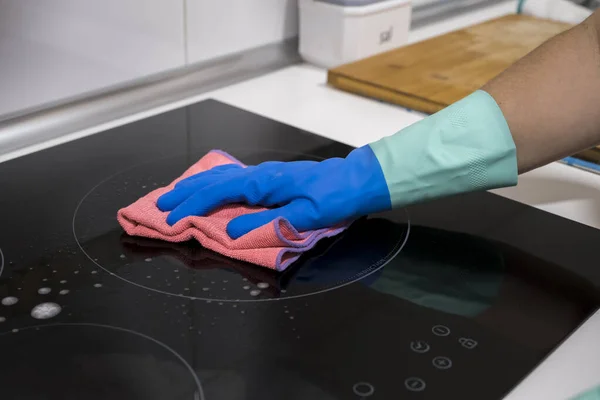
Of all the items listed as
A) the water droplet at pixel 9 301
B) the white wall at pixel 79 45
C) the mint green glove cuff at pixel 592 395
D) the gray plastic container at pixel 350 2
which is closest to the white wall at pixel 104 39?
the white wall at pixel 79 45

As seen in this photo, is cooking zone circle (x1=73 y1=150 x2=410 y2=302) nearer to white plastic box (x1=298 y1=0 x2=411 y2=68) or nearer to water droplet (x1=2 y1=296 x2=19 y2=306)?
water droplet (x1=2 y1=296 x2=19 y2=306)

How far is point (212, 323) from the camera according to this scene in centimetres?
66

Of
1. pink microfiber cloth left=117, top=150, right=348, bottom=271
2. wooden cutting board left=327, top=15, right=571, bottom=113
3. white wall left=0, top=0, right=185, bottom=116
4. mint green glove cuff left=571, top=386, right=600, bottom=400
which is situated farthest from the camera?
wooden cutting board left=327, top=15, right=571, bottom=113

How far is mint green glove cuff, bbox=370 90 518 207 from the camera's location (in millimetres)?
800

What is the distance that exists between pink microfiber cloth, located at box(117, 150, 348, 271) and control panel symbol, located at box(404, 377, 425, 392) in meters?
0.20

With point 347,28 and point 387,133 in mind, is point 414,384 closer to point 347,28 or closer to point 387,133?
point 387,133

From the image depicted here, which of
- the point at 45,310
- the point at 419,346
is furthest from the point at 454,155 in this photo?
the point at 45,310

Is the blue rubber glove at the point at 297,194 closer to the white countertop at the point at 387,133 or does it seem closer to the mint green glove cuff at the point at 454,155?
the mint green glove cuff at the point at 454,155

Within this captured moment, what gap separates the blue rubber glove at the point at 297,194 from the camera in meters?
0.79

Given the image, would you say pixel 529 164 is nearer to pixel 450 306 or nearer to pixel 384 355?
pixel 450 306

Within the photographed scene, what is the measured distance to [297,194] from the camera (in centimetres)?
80

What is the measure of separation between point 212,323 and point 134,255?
0.15 m

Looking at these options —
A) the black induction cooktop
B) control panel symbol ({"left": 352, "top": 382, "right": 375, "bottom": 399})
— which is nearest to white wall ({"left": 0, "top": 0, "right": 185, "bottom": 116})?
the black induction cooktop

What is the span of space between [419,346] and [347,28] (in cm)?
75
